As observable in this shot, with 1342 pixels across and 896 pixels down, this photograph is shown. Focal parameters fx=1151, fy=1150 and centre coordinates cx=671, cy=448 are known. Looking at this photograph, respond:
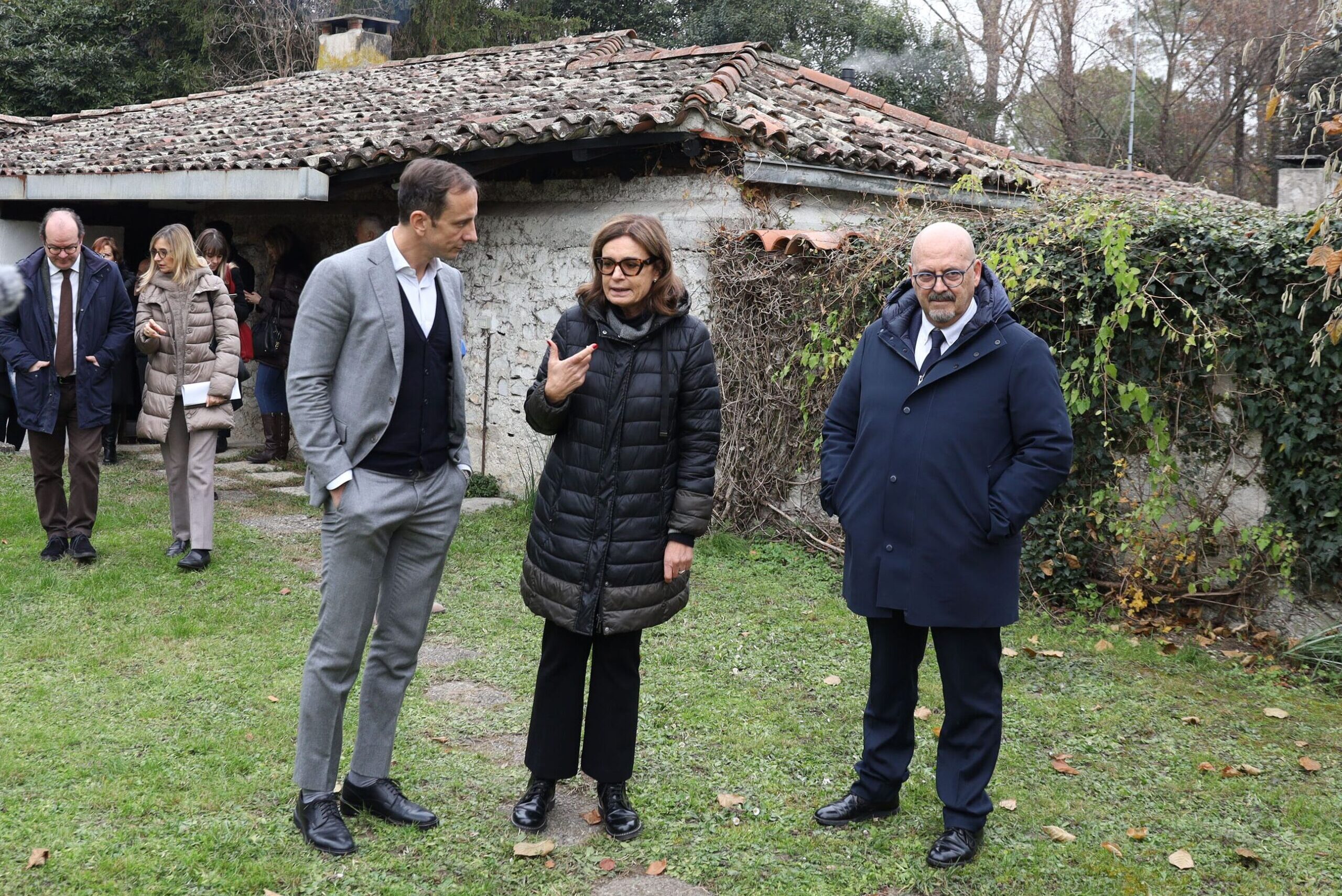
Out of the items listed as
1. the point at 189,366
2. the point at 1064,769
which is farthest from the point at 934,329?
the point at 189,366

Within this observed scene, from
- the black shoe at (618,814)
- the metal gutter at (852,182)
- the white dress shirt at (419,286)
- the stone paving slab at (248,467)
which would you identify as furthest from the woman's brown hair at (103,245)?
the black shoe at (618,814)

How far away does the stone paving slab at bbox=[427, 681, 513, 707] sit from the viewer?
4.86m

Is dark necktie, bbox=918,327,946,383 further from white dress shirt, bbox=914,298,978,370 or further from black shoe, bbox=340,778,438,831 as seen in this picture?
black shoe, bbox=340,778,438,831

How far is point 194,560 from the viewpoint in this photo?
6.72m

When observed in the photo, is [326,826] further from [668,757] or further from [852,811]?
[852,811]

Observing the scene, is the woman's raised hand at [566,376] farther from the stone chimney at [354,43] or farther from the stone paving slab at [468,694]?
the stone chimney at [354,43]

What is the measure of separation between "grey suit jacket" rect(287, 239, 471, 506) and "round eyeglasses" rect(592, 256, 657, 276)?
0.61m

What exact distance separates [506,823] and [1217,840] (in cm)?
230

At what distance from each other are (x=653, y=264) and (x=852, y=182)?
5.95 metres

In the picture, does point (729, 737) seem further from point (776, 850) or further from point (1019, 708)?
point (1019, 708)

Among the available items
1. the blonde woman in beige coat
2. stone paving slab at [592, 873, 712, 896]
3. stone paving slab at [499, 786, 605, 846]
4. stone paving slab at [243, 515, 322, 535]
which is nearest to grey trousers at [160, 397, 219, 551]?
the blonde woman in beige coat

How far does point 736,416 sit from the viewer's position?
309 inches

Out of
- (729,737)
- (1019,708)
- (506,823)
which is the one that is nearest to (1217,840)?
(1019,708)

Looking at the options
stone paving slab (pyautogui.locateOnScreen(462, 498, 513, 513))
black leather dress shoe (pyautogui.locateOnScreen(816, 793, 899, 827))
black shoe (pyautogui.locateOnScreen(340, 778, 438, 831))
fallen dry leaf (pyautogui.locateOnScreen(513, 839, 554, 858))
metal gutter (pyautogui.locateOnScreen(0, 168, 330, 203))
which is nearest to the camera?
fallen dry leaf (pyautogui.locateOnScreen(513, 839, 554, 858))
